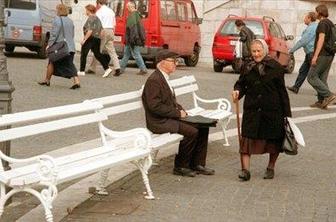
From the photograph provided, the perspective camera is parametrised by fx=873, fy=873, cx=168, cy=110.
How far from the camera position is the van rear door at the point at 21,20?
77.3ft

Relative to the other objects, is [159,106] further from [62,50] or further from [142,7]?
[142,7]

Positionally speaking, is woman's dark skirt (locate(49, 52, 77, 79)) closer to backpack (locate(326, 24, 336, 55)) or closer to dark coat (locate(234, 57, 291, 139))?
backpack (locate(326, 24, 336, 55))

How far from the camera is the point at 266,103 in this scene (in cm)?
896

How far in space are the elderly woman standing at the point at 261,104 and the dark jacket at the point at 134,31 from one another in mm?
11888

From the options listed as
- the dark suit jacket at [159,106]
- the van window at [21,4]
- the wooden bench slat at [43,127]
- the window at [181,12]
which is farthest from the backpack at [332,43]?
the window at [181,12]

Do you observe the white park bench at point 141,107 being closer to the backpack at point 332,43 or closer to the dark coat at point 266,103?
the dark coat at point 266,103

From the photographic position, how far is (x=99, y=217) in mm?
6926

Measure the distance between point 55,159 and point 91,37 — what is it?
42.8ft

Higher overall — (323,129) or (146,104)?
(146,104)

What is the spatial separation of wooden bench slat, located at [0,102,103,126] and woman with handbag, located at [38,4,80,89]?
8.60 metres

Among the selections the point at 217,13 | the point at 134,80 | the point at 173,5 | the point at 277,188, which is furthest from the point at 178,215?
the point at 217,13

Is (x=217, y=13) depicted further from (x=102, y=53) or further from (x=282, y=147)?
(x=282, y=147)

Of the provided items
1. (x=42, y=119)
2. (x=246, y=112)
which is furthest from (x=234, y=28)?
(x=42, y=119)

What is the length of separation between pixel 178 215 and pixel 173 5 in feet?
63.4
